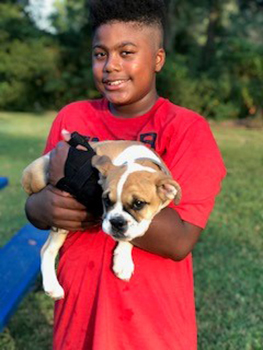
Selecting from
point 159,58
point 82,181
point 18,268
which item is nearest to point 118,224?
point 82,181

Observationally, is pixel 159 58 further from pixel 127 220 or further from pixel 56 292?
pixel 56 292

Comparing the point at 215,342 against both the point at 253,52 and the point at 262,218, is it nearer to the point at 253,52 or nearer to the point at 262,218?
the point at 262,218

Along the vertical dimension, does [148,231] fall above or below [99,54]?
below

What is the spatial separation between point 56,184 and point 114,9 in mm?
825

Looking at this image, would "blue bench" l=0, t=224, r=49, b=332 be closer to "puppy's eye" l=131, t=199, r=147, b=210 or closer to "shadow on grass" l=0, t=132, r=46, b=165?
"puppy's eye" l=131, t=199, r=147, b=210

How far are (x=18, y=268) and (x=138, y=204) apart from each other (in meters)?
Result: 2.38

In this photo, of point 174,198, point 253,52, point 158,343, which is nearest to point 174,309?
point 158,343

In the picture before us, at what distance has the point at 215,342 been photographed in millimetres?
4191

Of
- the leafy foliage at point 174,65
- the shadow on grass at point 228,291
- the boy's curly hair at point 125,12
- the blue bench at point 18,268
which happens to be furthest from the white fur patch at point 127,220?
the leafy foliage at point 174,65

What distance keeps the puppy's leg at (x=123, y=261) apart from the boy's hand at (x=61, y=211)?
0.55 ft

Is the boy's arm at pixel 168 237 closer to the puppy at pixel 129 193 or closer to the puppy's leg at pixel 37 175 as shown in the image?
the puppy at pixel 129 193

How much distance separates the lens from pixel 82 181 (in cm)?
204

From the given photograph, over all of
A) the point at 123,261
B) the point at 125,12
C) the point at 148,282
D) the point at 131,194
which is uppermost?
the point at 125,12

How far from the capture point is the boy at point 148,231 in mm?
2068
